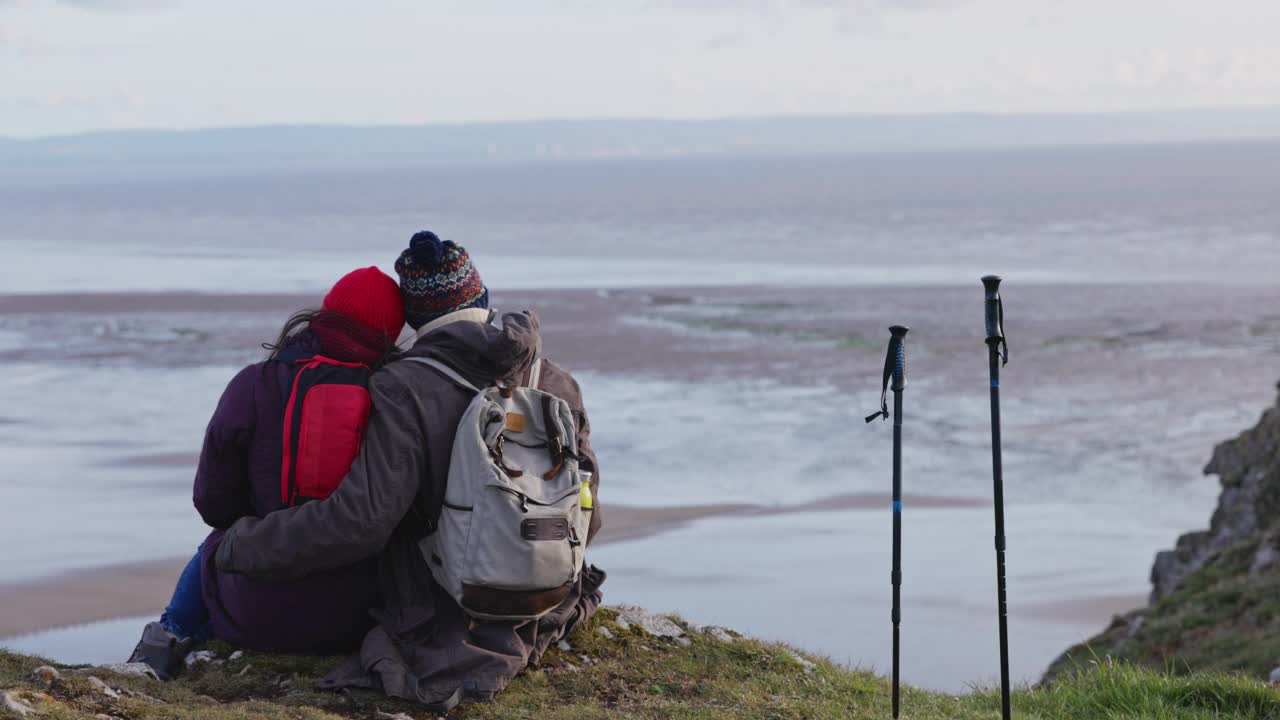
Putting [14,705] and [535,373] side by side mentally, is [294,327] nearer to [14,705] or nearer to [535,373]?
[535,373]

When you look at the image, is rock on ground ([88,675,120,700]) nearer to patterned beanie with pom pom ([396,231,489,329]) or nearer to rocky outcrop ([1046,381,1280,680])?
patterned beanie with pom pom ([396,231,489,329])

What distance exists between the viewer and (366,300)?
5098mm

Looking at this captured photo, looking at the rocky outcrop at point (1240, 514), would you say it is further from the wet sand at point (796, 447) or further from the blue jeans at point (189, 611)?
the blue jeans at point (189, 611)

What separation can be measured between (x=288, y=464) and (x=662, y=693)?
187 centimetres

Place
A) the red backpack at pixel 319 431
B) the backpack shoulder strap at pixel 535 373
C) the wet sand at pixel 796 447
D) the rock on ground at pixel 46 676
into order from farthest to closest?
the wet sand at pixel 796 447, the backpack shoulder strap at pixel 535 373, the rock on ground at pixel 46 676, the red backpack at pixel 319 431

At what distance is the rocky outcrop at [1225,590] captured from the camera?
9.62 m

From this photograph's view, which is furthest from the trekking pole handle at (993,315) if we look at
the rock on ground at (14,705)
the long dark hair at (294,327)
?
the rock on ground at (14,705)

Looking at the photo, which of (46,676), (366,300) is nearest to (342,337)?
(366,300)

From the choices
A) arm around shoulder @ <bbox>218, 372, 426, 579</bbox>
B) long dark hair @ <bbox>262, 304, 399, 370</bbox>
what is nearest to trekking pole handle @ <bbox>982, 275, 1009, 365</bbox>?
arm around shoulder @ <bbox>218, 372, 426, 579</bbox>

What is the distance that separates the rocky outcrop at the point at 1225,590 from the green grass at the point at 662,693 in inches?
89.9

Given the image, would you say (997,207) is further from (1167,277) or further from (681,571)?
(681,571)

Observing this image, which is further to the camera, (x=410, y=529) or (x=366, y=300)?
(x=410, y=529)

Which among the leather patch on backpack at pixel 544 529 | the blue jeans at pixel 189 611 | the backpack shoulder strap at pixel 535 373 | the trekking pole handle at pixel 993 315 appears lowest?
the blue jeans at pixel 189 611

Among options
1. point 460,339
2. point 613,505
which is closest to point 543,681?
point 460,339
